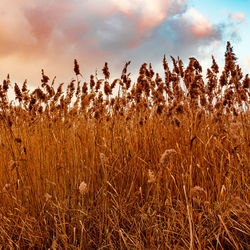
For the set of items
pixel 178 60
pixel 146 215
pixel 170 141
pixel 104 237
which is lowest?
pixel 104 237

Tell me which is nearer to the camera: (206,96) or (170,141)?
(170,141)

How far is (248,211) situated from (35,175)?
1740mm

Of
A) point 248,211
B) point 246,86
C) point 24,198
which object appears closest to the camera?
point 248,211

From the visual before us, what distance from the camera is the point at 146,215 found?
2035 mm

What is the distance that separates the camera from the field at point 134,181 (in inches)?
75.0

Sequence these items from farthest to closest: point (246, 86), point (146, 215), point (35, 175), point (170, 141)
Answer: point (246, 86) < point (170, 141) < point (35, 175) < point (146, 215)

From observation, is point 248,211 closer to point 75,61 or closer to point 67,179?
point 67,179

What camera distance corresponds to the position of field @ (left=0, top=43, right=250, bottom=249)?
1.91 m

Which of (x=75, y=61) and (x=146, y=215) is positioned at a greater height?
(x=75, y=61)

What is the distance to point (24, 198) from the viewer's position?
240 centimetres

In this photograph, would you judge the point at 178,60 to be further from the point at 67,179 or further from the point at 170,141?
the point at 67,179

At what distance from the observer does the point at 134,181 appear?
2.50m

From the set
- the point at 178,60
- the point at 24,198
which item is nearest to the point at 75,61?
the point at 178,60

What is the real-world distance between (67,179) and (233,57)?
1.80 m
